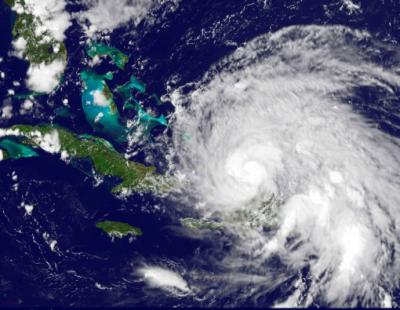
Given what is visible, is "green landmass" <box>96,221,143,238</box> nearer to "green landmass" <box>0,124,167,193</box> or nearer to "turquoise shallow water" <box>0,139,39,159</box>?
"green landmass" <box>0,124,167,193</box>

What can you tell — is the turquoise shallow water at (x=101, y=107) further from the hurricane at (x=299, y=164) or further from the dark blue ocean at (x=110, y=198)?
the hurricane at (x=299, y=164)

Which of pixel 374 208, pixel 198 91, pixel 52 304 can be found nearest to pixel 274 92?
pixel 198 91

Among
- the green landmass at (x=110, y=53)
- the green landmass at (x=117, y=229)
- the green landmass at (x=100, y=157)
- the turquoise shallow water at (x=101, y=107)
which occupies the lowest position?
the green landmass at (x=117, y=229)

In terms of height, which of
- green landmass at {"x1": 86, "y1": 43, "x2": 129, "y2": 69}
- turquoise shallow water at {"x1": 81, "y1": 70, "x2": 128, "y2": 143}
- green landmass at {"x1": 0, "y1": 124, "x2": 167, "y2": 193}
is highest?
green landmass at {"x1": 86, "y1": 43, "x2": 129, "y2": 69}

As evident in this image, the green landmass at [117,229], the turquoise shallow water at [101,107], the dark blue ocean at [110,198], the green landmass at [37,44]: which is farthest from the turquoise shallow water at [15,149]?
the green landmass at [117,229]

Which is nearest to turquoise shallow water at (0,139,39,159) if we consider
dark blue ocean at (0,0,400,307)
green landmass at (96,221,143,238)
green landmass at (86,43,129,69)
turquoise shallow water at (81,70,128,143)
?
dark blue ocean at (0,0,400,307)

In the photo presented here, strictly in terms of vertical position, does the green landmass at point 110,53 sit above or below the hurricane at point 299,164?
above

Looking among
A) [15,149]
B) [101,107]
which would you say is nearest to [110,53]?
[101,107]
